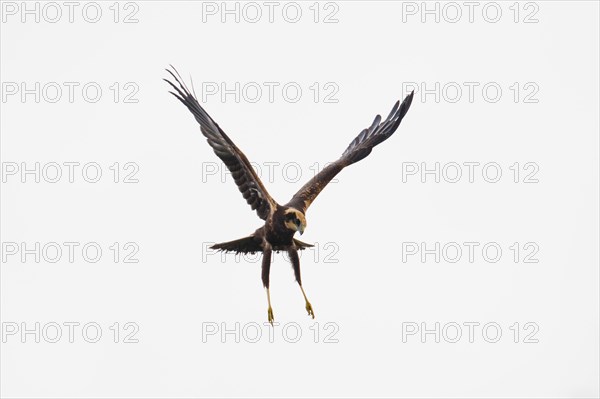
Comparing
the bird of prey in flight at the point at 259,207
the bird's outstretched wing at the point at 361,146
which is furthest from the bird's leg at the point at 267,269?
the bird's outstretched wing at the point at 361,146

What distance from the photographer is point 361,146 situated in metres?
27.4

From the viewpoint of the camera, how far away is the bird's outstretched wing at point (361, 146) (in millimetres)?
25297

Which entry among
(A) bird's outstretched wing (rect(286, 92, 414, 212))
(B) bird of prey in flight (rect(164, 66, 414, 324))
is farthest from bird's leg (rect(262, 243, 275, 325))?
(A) bird's outstretched wing (rect(286, 92, 414, 212))

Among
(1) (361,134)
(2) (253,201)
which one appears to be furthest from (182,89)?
(1) (361,134)

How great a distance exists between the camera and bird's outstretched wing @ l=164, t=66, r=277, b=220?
22297 millimetres

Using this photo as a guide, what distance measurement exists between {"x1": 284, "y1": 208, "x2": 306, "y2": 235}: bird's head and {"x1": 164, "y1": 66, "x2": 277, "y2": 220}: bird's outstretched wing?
19.7 inches

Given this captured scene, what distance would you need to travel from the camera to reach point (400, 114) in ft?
90.5

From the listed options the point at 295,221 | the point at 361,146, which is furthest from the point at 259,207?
the point at 361,146

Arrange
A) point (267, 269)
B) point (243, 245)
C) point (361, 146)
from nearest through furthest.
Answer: point (267, 269) → point (243, 245) → point (361, 146)

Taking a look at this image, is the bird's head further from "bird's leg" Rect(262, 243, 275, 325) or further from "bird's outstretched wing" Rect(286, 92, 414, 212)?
"bird's outstretched wing" Rect(286, 92, 414, 212)

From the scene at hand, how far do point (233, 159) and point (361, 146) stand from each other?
5481 millimetres

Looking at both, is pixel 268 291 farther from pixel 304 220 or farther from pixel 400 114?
pixel 400 114

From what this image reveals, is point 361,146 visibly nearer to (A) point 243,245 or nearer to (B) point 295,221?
(A) point 243,245

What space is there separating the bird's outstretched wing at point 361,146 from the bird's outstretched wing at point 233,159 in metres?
2.06
